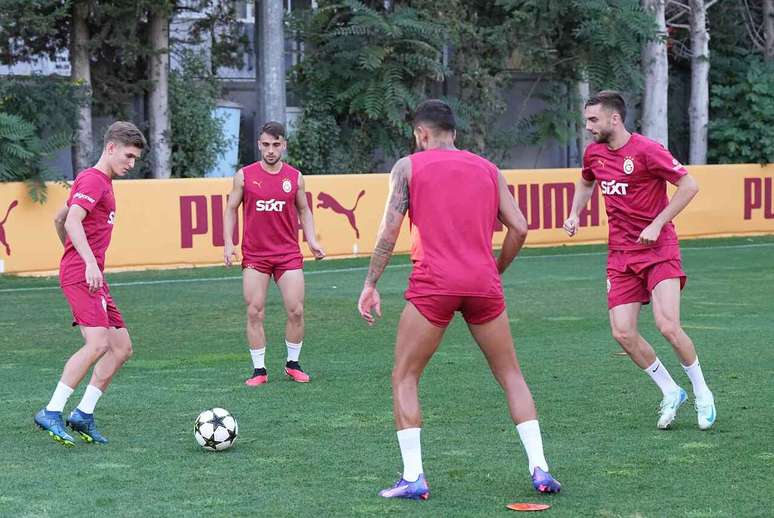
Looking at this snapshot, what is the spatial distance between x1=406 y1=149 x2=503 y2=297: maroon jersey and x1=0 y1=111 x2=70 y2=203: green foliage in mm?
13489

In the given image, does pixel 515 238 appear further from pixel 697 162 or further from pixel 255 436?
pixel 697 162

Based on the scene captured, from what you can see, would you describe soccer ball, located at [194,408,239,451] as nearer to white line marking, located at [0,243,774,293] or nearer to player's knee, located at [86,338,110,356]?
player's knee, located at [86,338,110,356]

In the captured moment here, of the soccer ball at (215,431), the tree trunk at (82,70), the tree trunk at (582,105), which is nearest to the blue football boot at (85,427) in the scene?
the soccer ball at (215,431)

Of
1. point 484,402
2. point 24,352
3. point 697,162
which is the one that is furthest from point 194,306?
point 697,162

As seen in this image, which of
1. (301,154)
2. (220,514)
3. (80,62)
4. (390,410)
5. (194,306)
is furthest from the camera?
(301,154)

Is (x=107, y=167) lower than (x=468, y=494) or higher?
higher

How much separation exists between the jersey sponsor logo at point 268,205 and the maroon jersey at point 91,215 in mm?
2525

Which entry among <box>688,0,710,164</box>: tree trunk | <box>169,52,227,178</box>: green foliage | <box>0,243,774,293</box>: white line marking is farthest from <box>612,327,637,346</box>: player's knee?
<box>688,0,710,164</box>: tree trunk

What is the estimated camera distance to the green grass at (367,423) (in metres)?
6.27

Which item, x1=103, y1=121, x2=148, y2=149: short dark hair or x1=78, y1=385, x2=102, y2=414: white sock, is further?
x1=78, y1=385, x2=102, y2=414: white sock

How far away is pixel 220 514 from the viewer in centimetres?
596

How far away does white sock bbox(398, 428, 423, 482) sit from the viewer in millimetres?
6145

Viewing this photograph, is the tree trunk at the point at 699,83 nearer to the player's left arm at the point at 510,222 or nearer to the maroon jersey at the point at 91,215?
the maroon jersey at the point at 91,215

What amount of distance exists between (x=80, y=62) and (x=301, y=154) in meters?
5.14
